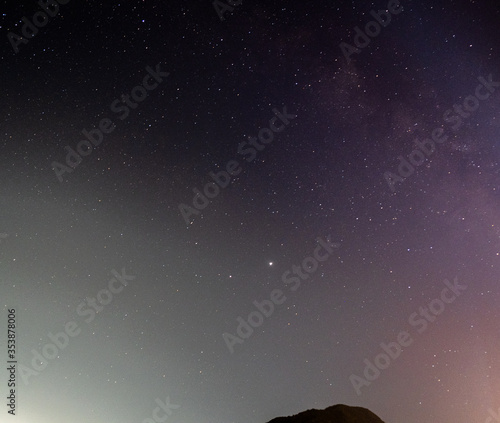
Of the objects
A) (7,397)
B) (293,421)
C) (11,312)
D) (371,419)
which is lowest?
(371,419)

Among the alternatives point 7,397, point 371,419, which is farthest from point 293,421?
point 7,397

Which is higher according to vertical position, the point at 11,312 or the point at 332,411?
the point at 11,312

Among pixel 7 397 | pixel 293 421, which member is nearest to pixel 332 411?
pixel 293 421

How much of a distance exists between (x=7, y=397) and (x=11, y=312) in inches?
129

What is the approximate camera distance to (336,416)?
21.3 metres

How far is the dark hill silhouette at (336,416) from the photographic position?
21.0m

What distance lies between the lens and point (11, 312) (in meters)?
19.1

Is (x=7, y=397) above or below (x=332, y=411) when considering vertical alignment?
above

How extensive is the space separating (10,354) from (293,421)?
40.5 ft

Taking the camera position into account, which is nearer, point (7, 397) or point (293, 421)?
point (7, 397)

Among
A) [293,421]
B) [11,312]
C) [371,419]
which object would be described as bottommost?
[371,419]

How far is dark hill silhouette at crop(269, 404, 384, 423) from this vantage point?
69.0 ft

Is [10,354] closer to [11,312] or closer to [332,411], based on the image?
[11,312]

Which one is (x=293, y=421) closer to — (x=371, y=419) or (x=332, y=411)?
(x=332, y=411)
